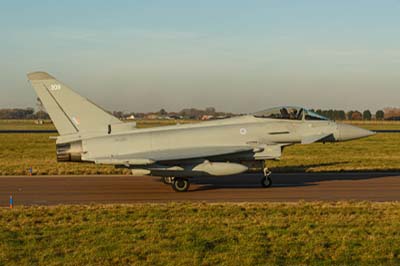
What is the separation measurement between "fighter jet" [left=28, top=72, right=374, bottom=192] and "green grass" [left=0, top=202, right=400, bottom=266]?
3.19 metres

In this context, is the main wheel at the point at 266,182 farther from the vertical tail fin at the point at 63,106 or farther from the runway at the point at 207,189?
the vertical tail fin at the point at 63,106

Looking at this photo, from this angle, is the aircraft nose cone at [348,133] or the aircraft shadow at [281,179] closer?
the aircraft shadow at [281,179]

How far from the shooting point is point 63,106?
59.8 ft

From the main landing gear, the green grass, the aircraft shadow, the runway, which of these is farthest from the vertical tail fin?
the green grass

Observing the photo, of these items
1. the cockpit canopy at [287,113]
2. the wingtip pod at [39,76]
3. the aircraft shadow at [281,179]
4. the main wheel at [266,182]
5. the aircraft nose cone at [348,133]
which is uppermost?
the wingtip pod at [39,76]

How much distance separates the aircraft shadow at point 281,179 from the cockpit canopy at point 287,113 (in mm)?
2392

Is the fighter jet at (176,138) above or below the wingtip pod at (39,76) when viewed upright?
below

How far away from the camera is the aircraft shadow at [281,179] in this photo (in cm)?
1927

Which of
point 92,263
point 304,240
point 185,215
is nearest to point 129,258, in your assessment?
point 92,263

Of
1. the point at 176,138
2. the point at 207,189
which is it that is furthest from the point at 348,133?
the point at 176,138

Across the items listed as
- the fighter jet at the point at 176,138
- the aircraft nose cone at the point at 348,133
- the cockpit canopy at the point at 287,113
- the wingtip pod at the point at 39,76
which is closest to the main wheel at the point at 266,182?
the fighter jet at the point at 176,138

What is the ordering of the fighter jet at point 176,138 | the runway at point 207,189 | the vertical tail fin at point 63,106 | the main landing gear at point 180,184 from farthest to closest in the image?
the vertical tail fin at point 63,106
the main landing gear at point 180,184
the fighter jet at point 176,138
the runway at point 207,189

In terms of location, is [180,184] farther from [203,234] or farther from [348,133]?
[203,234]

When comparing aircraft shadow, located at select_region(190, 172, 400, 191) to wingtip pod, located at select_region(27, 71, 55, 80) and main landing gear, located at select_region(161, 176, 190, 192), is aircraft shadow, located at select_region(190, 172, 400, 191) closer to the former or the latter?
main landing gear, located at select_region(161, 176, 190, 192)
